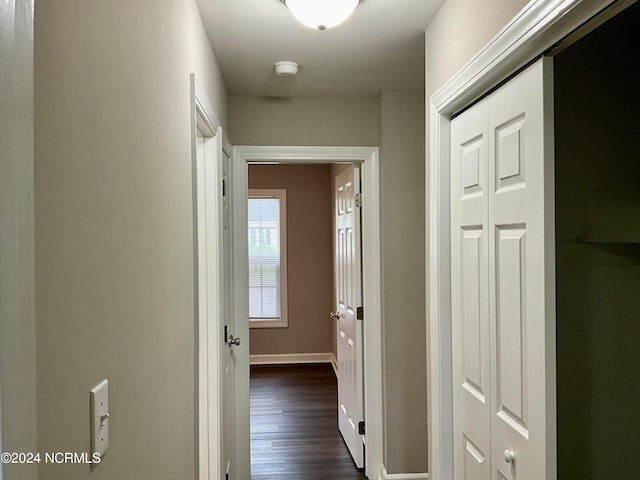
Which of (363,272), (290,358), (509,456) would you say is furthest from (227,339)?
(290,358)

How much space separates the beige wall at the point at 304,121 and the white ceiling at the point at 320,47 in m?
0.07

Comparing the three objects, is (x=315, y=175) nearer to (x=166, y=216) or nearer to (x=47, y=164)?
(x=166, y=216)

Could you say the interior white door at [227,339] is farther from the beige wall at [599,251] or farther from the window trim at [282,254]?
the window trim at [282,254]

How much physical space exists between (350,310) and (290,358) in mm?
2772

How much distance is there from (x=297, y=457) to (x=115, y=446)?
113 inches

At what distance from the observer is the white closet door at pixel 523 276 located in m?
1.27

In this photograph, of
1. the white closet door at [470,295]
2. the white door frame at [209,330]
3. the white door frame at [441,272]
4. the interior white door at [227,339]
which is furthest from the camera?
the interior white door at [227,339]

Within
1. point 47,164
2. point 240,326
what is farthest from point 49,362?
point 240,326

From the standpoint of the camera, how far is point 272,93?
306 cm

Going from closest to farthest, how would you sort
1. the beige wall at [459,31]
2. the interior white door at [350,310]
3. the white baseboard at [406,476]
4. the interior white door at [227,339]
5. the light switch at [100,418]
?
1. the light switch at [100,418]
2. the beige wall at [459,31]
3. the interior white door at [227,339]
4. the white baseboard at [406,476]
5. the interior white door at [350,310]

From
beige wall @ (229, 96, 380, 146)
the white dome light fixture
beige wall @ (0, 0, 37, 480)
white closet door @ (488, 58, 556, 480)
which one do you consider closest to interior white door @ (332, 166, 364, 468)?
beige wall @ (229, 96, 380, 146)

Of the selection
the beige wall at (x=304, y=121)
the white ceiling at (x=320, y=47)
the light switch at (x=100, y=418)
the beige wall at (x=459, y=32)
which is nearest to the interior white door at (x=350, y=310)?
the beige wall at (x=304, y=121)

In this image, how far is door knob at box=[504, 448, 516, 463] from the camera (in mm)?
1443

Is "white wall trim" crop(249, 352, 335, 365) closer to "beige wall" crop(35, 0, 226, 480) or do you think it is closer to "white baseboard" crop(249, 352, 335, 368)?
"white baseboard" crop(249, 352, 335, 368)
